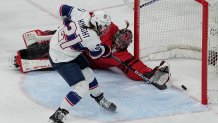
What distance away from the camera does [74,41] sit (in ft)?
12.4

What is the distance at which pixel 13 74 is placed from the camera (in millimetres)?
4789

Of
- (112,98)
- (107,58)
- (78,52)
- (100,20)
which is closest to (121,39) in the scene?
(107,58)

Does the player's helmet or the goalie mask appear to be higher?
the player's helmet

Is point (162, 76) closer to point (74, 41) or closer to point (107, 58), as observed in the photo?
point (107, 58)

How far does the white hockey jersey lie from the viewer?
3740 millimetres

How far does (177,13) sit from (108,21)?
5.89ft

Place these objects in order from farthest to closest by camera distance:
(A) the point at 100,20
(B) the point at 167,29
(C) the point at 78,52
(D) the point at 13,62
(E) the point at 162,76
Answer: (B) the point at 167,29 < (D) the point at 13,62 < (E) the point at 162,76 < (C) the point at 78,52 < (A) the point at 100,20

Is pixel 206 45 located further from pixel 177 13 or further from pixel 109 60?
pixel 177 13

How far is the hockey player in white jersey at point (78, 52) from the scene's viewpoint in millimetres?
3707

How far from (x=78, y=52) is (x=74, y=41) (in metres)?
0.13

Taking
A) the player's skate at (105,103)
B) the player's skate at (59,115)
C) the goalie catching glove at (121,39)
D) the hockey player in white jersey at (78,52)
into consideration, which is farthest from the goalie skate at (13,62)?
the player's skate at (59,115)

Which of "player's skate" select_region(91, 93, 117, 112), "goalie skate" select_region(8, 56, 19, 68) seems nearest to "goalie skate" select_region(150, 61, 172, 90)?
"player's skate" select_region(91, 93, 117, 112)

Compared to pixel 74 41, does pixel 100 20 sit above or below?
above

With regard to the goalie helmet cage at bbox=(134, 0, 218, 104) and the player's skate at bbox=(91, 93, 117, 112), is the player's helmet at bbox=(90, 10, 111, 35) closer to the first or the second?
the player's skate at bbox=(91, 93, 117, 112)
